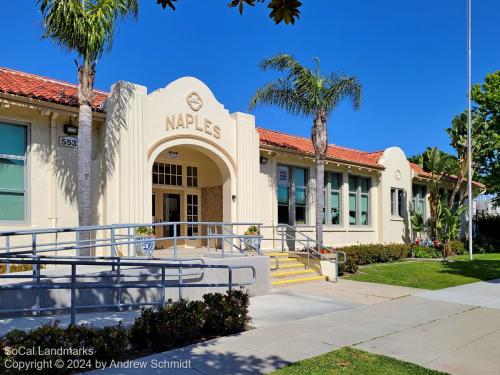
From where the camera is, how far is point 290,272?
532 inches

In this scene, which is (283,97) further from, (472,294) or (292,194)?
(472,294)

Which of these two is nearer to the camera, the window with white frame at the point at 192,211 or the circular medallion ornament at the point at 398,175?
the window with white frame at the point at 192,211

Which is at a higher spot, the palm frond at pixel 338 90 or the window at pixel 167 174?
the palm frond at pixel 338 90

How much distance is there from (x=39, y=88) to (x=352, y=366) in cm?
1059

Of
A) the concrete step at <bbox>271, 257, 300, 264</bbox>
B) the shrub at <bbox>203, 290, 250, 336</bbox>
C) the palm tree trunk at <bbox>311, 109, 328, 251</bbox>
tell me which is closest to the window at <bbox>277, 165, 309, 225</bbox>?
the palm tree trunk at <bbox>311, 109, 328, 251</bbox>

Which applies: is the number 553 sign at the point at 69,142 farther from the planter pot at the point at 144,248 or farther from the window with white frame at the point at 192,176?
the window with white frame at the point at 192,176

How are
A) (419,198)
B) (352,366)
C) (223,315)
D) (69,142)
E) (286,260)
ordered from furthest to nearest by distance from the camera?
(419,198) < (286,260) < (69,142) < (223,315) < (352,366)

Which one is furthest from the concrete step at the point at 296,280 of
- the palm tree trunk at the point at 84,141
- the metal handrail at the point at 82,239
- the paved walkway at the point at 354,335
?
the palm tree trunk at the point at 84,141

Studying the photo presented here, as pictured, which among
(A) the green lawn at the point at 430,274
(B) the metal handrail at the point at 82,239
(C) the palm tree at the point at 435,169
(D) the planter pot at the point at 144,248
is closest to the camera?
(B) the metal handrail at the point at 82,239

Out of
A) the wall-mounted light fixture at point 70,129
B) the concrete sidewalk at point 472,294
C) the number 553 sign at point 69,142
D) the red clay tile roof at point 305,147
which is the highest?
the red clay tile roof at point 305,147

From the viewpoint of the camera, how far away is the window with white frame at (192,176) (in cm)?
1647

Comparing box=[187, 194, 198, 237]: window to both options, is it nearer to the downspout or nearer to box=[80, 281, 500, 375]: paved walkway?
the downspout

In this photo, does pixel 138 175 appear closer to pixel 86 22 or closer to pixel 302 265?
pixel 86 22

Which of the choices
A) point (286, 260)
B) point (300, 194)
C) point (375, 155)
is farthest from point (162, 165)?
point (375, 155)
